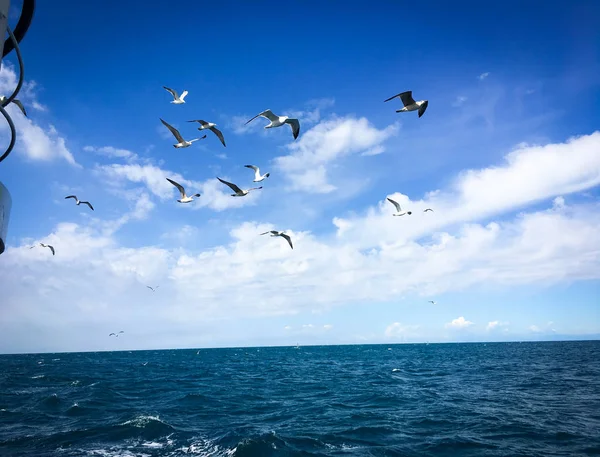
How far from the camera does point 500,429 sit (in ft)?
52.1

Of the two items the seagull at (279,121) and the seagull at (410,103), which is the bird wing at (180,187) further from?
the seagull at (410,103)

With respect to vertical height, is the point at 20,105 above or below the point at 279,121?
below

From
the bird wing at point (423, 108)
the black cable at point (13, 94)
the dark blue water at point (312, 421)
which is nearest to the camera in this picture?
the black cable at point (13, 94)

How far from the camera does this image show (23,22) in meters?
2.81

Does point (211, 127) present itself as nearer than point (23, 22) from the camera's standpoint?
No

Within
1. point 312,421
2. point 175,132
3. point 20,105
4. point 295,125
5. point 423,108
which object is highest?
point 175,132

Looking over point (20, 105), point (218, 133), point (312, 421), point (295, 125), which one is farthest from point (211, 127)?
point (312, 421)

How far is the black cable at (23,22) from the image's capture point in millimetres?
2719

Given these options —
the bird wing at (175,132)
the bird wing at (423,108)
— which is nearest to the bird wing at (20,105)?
the bird wing at (175,132)

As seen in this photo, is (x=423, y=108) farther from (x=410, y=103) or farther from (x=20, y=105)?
(x=20, y=105)

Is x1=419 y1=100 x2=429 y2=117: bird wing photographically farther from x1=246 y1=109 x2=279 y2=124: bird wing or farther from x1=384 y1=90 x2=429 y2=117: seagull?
x1=246 y1=109 x2=279 y2=124: bird wing

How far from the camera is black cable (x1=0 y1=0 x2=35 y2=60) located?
2719 mm

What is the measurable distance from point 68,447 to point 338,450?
1060 centimetres

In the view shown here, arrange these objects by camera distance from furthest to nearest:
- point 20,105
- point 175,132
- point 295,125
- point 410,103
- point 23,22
Answer: point 175,132 → point 295,125 → point 410,103 → point 20,105 → point 23,22
